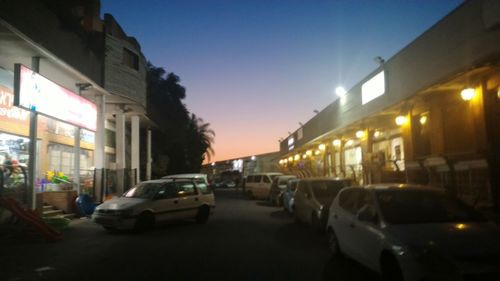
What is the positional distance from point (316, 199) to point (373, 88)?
27.3 ft

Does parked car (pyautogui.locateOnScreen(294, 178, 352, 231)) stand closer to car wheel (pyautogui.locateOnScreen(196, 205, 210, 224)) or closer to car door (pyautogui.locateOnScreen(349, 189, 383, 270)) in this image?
car wheel (pyautogui.locateOnScreen(196, 205, 210, 224))

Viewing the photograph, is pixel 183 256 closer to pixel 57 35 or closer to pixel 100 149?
pixel 57 35

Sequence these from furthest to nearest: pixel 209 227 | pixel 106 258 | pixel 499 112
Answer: pixel 209 227, pixel 499 112, pixel 106 258

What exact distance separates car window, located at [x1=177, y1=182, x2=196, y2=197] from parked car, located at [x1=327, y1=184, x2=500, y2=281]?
743 cm

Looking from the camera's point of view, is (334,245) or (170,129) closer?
(334,245)

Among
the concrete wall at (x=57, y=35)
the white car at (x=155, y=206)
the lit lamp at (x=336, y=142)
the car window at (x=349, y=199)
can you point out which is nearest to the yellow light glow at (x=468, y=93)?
the car window at (x=349, y=199)

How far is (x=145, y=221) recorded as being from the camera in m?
13.0

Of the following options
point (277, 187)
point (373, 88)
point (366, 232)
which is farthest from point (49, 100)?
point (373, 88)

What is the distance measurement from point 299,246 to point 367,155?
34.0 ft

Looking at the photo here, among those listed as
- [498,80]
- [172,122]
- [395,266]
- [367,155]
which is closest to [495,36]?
[498,80]

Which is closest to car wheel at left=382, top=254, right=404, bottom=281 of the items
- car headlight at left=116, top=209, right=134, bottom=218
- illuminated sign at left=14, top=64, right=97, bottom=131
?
car headlight at left=116, top=209, right=134, bottom=218

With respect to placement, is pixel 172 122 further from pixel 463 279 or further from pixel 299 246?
pixel 463 279

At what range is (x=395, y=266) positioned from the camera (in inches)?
228

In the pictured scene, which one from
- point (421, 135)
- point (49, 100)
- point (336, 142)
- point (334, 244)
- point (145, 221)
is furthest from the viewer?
point (336, 142)
